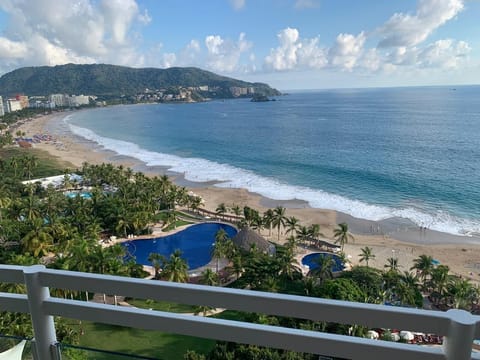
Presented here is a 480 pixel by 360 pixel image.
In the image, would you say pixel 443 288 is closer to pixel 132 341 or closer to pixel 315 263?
pixel 315 263

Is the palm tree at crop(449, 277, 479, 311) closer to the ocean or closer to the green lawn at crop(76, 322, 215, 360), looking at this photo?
the ocean

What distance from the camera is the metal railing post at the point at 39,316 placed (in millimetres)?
1853

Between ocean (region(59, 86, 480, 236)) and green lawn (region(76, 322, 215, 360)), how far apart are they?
104ft

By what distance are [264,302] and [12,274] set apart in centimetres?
132

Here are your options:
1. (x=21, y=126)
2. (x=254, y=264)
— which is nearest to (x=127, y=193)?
(x=254, y=264)

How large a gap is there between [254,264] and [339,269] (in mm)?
6608

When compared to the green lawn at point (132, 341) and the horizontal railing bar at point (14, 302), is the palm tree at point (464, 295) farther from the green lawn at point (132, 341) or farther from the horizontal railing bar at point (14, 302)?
the horizontal railing bar at point (14, 302)

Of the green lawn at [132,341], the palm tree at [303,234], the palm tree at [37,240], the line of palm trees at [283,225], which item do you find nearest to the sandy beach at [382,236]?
the line of palm trees at [283,225]

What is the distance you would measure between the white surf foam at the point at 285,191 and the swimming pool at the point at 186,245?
11.9 m

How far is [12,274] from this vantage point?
1924mm

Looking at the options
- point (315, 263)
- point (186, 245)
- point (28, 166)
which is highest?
point (28, 166)

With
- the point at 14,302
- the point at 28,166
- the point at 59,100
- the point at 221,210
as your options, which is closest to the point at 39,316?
the point at 14,302

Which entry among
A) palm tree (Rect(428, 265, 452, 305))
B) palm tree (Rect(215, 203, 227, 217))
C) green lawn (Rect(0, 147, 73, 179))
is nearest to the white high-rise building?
green lawn (Rect(0, 147, 73, 179))

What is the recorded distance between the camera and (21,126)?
98250 millimetres
